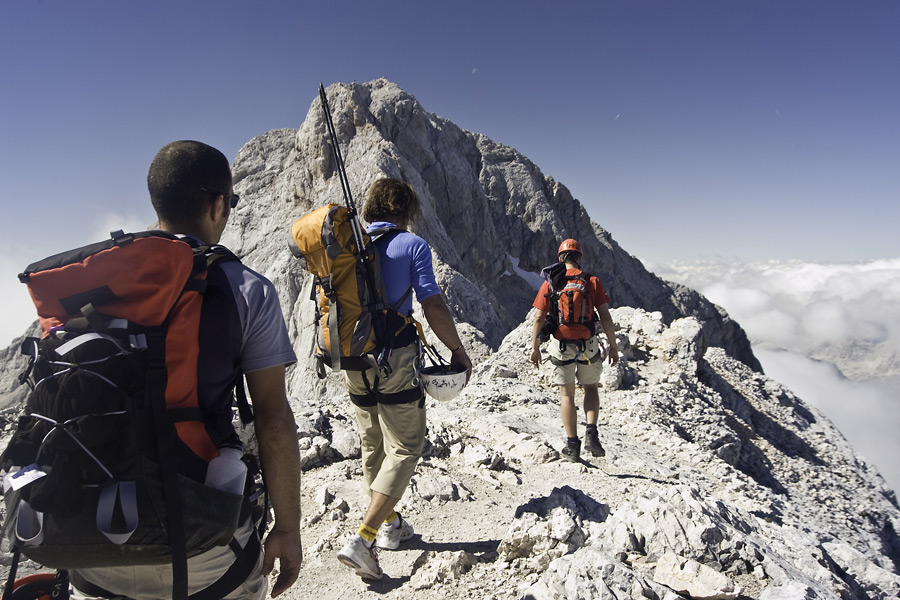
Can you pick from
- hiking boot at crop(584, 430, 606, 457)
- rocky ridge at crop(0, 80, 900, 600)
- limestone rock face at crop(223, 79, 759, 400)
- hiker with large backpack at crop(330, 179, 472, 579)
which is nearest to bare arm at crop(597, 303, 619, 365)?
hiking boot at crop(584, 430, 606, 457)

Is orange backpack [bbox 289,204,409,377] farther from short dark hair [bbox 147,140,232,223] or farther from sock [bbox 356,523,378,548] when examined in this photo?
short dark hair [bbox 147,140,232,223]

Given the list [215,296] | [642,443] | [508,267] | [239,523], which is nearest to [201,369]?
[215,296]

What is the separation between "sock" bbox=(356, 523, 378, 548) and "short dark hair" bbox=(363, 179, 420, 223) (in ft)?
7.46

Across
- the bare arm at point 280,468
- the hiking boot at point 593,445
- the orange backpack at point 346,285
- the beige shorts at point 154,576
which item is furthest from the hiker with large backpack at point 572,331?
the beige shorts at point 154,576

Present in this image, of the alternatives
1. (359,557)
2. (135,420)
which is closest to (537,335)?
(359,557)

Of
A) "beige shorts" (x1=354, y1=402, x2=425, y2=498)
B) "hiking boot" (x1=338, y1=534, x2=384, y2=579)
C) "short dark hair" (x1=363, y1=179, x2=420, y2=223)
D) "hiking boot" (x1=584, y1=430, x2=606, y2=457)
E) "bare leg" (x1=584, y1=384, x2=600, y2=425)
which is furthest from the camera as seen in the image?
"hiking boot" (x1=584, y1=430, x2=606, y2=457)

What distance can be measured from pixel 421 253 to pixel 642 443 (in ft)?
20.8

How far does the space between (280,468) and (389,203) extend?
240 centimetres

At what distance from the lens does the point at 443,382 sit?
12.1 feet

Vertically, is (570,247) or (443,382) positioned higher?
(570,247)

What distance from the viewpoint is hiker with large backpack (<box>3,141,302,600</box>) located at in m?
1.45

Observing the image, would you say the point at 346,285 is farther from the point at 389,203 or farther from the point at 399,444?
the point at 399,444

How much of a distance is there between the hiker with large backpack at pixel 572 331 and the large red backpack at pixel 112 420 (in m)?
5.13

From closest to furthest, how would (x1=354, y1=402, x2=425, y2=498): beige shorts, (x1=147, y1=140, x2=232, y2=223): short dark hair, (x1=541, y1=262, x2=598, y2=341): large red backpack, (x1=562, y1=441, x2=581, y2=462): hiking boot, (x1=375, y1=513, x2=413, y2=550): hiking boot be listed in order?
(x1=147, y1=140, x2=232, y2=223): short dark hair < (x1=354, y1=402, x2=425, y2=498): beige shorts < (x1=375, y1=513, x2=413, y2=550): hiking boot < (x1=562, y1=441, x2=581, y2=462): hiking boot < (x1=541, y1=262, x2=598, y2=341): large red backpack
